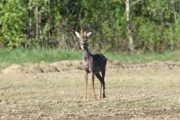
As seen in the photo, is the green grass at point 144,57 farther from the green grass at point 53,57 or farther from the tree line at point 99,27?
the tree line at point 99,27

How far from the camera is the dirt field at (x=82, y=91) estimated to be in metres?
7.63

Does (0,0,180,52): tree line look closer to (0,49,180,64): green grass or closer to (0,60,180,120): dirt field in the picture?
(0,49,180,64): green grass

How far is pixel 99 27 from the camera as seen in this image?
25.1 m

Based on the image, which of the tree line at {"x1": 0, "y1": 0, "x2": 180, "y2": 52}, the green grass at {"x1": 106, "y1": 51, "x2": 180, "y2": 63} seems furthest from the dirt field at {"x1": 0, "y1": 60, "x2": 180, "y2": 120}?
the tree line at {"x1": 0, "y1": 0, "x2": 180, "y2": 52}

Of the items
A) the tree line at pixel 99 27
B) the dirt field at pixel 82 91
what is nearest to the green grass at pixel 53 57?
the dirt field at pixel 82 91

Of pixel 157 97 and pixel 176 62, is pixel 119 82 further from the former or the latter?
pixel 176 62

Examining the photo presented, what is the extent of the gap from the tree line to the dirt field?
4937mm

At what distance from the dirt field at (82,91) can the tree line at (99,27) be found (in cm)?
494

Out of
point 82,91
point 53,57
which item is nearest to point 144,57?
point 53,57

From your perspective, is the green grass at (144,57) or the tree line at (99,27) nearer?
the green grass at (144,57)

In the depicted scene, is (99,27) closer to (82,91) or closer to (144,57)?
(144,57)

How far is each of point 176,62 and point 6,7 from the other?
39.2 feet

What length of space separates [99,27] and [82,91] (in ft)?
46.0

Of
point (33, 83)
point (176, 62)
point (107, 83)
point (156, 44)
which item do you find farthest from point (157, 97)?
point (156, 44)
